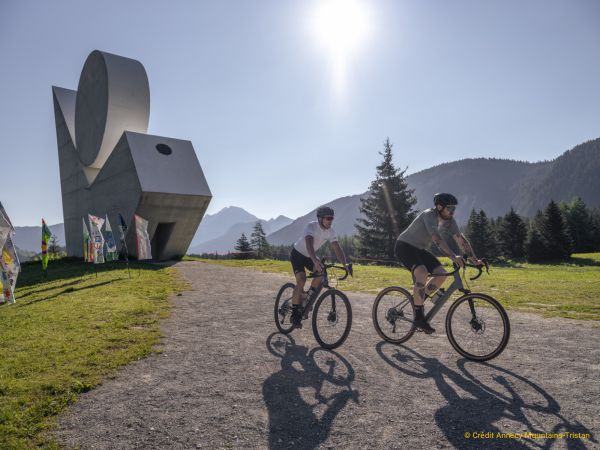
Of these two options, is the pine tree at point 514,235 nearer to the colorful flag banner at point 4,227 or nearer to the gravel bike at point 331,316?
the gravel bike at point 331,316

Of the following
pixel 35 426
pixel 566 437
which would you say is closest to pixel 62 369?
pixel 35 426

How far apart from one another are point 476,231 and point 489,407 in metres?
61.1

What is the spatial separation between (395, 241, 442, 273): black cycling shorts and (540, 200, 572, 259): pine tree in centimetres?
5444

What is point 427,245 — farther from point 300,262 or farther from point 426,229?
point 300,262

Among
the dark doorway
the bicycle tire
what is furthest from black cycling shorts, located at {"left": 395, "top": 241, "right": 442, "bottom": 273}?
the dark doorway

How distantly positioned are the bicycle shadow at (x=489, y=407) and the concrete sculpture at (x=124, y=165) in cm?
2282

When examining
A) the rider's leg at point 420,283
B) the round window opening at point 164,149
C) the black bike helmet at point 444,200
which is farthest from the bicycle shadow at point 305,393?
the round window opening at point 164,149

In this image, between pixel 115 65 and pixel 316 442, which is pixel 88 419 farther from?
pixel 115 65

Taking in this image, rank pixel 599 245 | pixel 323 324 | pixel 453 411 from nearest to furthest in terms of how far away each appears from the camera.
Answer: pixel 453 411 < pixel 323 324 < pixel 599 245

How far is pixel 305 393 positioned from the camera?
12.4ft

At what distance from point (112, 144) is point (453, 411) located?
31.3 meters

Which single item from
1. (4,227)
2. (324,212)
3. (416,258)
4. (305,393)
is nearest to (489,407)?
(305,393)

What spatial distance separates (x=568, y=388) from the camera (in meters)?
3.76

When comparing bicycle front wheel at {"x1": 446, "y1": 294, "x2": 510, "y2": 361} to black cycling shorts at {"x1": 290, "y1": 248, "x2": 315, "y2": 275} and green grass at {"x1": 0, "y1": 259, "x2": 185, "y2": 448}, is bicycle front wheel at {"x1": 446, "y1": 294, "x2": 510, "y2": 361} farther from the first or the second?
green grass at {"x1": 0, "y1": 259, "x2": 185, "y2": 448}
